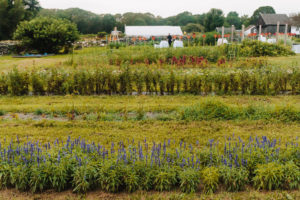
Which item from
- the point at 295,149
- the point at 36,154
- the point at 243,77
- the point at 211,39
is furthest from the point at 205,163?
the point at 211,39

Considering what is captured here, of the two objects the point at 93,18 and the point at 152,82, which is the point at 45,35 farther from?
the point at 93,18

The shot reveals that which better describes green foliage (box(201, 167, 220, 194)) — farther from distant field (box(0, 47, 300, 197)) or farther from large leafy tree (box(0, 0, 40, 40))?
large leafy tree (box(0, 0, 40, 40))

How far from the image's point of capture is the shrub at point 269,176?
140 inches

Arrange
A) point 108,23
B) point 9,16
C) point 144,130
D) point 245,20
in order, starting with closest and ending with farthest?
point 144,130 < point 9,16 < point 108,23 < point 245,20

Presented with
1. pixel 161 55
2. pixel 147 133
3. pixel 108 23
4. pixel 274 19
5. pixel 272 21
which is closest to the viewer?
pixel 147 133

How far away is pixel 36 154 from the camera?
3.87 metres

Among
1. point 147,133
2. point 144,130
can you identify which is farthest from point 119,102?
point 147,133

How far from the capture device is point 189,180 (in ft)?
11.6

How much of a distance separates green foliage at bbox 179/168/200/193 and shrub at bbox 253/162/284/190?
2.23 ft

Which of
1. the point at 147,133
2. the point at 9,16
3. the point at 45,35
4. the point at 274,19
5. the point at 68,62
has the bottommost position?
the point at 147,133

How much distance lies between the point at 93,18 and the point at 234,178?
142 ft

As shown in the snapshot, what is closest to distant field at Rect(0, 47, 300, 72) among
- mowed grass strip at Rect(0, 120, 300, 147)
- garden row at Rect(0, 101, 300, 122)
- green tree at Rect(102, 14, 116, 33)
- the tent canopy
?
garden row at Rect(0, 101, 300, 122)

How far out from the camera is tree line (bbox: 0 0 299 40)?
94.1 feet

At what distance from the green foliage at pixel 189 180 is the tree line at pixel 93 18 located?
24864mm
